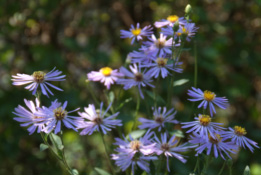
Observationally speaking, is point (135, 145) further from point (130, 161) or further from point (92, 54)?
point (92, 54)

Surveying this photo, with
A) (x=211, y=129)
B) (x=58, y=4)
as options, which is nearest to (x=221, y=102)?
(x=211, y=129)

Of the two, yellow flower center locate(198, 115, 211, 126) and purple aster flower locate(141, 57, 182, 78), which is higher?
purple aster flower locate(141, 57, 182, 78)

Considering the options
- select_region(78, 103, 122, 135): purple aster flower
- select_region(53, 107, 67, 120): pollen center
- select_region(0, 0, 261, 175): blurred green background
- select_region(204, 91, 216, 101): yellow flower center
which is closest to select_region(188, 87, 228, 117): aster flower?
select_region(204, 91, 216, 101): yellow flower center

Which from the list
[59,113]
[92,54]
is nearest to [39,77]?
[59,113]

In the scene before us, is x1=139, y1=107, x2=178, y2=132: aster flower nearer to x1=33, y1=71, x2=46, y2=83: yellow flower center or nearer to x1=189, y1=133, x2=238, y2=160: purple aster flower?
x1=189, y1=133, x2=238, y2=160: purple aster flower

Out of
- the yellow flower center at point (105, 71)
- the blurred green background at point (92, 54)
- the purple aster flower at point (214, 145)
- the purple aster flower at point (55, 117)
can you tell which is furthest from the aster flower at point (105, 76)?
the blurred green background at point (92, 54)

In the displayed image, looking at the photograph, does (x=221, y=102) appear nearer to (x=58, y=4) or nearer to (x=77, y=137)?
(x=58, y=4)

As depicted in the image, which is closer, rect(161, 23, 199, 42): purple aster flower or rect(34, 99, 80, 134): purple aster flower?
rect(34, 99, 80, 134): purple aster flower

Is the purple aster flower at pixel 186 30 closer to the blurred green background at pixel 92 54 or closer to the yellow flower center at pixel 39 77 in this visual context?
the yellow flower center at pixel 39 77
